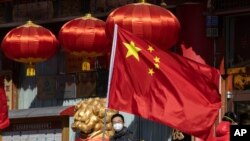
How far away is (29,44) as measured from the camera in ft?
51.9

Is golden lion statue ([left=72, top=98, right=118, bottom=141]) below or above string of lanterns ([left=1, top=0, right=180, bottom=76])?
below

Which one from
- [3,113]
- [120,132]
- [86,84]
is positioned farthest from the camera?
[86,84]

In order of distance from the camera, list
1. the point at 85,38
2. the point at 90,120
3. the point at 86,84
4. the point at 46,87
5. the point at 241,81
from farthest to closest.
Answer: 1. the point at 46,87
2. the point at 86,84
3. the point at 90,120
4. the point at 85,38
5. the point at 241,81

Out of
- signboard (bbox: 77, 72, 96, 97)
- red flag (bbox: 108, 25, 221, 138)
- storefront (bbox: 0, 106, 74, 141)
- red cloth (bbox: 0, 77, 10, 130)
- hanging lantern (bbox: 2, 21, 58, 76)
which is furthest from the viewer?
storefront (bbox: 0, 106, 74, 141)

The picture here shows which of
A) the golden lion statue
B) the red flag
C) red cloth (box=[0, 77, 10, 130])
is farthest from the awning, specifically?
the red flag

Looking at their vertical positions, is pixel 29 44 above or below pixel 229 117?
above

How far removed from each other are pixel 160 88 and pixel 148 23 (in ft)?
7.83

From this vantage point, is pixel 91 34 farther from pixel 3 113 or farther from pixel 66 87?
pixel 66 87

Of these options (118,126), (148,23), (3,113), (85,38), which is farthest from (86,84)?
(118,126)

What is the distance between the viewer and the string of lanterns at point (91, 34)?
1402 centimetres

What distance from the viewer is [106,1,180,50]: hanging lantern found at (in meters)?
14.0

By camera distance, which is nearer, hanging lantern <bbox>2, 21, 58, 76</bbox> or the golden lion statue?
the golden lion statue

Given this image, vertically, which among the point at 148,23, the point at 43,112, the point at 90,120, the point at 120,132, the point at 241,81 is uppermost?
the point at 148,23

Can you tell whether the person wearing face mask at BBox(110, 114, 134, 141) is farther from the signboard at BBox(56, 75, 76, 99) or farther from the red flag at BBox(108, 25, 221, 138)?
the signboard at BBox(56, 75, 76, 99)
